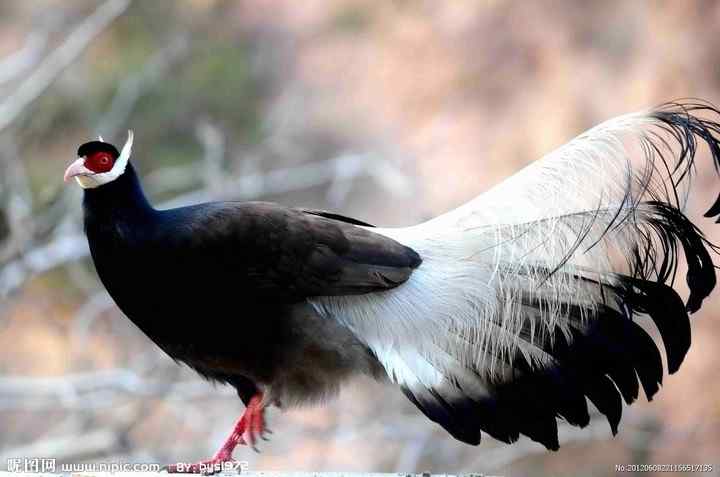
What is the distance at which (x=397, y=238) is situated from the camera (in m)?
3.29

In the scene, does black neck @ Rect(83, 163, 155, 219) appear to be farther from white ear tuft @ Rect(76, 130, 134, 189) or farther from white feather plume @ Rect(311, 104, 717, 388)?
white feather plume @ Rect(311, 104, 717, 388)

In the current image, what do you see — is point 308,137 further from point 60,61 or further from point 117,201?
point 117,201

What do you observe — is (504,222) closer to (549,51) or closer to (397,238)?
(397,238)

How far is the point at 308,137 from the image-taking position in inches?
408

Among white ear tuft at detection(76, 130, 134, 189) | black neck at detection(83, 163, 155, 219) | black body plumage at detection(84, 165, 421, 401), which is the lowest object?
black body plumage at detection(84, 165, 421, 401)

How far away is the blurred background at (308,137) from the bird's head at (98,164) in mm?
2496

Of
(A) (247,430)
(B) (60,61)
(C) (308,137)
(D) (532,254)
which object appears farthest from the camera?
(C) (308,137)

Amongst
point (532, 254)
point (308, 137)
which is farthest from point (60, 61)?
point (308, 137)

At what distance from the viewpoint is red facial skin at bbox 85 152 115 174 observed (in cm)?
311

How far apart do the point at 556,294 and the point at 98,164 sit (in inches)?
54.6

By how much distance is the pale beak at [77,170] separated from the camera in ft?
9.92

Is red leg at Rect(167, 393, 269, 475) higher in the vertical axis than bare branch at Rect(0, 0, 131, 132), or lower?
lower

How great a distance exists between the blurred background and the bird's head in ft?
8.19

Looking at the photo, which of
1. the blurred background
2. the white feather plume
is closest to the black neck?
the white feather plume
